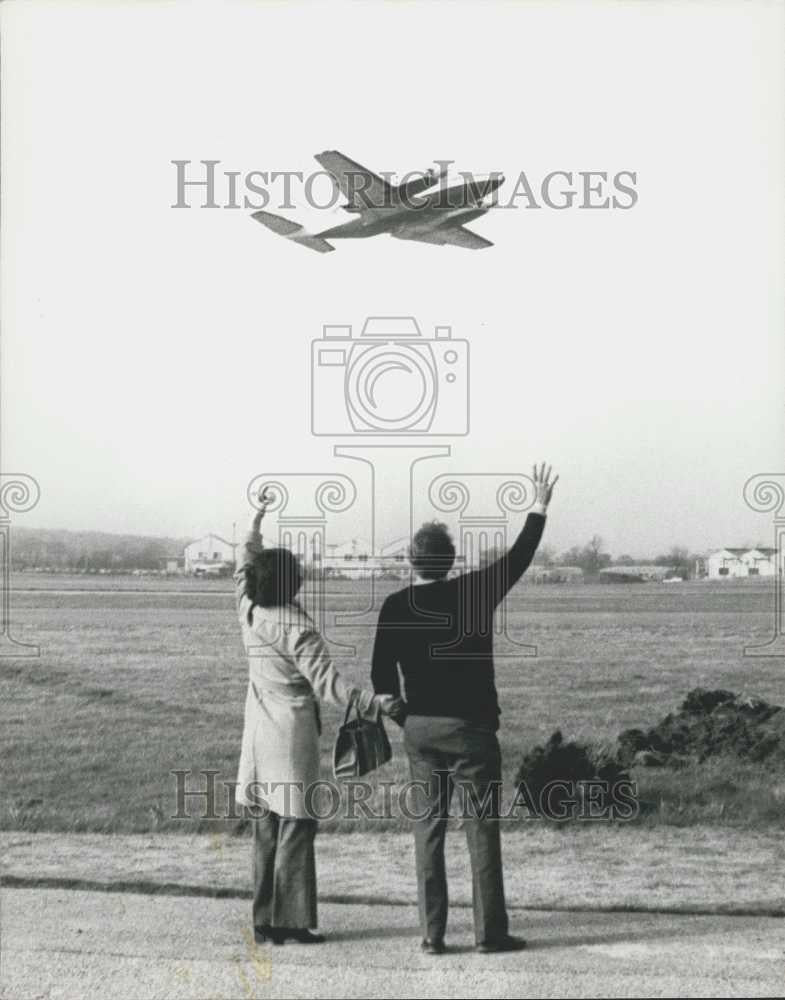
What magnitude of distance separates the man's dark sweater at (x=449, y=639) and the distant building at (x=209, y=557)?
769 mm

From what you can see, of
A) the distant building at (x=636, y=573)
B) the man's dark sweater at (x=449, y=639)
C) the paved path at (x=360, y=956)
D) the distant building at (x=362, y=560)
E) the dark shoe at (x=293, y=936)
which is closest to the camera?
the man's dark sweater at (x=449, y=639)

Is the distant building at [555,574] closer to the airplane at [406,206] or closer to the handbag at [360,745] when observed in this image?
the handbag at [360,745]

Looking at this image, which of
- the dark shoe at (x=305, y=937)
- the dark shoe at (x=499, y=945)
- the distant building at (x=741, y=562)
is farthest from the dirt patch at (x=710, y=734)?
→ the dark shoe at (x=305, y=937)

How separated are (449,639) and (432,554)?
0.31m

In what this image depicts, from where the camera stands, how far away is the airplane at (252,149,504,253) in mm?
5105

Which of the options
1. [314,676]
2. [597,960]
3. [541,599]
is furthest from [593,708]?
[314,676]

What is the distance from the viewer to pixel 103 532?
5.33m

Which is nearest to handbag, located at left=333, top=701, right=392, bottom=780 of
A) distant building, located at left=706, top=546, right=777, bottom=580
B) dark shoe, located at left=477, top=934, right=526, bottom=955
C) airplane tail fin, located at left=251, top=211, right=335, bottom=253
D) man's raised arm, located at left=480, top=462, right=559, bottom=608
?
man's raised arm, located at left=480, top=462, right=559, bottom=608

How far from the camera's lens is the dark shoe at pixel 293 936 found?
475cm

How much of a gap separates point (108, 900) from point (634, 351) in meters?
3.03

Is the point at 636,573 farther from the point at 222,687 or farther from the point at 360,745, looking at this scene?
the point at 222,687

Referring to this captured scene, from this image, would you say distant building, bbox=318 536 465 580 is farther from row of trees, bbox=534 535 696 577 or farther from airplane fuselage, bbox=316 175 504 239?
airplane fuselage, bbox=316 175 504 239

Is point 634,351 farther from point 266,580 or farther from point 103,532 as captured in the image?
point 103,532

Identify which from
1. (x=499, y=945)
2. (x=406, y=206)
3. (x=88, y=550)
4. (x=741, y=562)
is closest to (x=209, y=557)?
(x=88, y=550)
